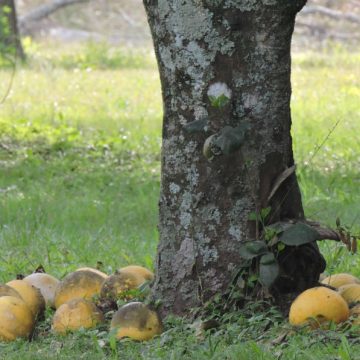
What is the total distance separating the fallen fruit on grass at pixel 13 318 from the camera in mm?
3986

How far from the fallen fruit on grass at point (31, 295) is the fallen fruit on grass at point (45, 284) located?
0.50 ft

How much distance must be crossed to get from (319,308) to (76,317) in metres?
0.99

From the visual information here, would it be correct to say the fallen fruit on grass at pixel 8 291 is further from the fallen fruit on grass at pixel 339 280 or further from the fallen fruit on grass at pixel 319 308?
the fallen fruit on grass at pixel 339 280

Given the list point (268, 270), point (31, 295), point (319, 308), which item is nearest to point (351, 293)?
point (319, 308)

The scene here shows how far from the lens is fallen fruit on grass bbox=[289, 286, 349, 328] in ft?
12.4

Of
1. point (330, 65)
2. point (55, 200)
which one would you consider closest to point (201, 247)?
point (55, 200)

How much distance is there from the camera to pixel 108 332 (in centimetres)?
401

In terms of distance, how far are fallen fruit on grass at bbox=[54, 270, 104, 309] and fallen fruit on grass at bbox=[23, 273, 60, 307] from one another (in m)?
0.11

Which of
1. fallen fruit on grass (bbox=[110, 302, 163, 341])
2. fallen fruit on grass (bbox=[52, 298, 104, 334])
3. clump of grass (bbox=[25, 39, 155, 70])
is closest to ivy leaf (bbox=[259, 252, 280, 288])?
fallen fruit on grass (bbox=[110, 302, 163, 341])

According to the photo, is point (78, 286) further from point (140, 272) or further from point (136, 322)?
point (136, 322)

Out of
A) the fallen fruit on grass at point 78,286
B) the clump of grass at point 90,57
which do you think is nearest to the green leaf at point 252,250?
the fallen fruit on grass at point 78,286

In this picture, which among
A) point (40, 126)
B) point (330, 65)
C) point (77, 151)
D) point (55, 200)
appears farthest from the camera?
point (330, 65)

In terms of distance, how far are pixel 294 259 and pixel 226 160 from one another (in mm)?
498

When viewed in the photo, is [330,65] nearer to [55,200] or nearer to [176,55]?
[55,200]
